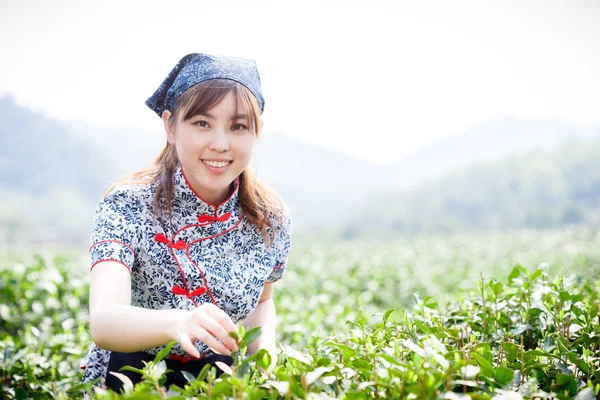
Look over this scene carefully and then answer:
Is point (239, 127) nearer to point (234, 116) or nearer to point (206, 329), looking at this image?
point (234, 116)

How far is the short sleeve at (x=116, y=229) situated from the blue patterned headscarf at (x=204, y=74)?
0.35 m

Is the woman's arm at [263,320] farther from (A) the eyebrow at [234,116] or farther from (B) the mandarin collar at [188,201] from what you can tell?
(A) the eyebrow at [234,116]

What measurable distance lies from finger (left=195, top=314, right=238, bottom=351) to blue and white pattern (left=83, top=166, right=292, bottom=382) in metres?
0.55

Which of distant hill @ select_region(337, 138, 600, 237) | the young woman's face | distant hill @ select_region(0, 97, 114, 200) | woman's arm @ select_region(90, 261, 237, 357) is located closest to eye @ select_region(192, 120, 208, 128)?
the young woman's face

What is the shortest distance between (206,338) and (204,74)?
0.85 metres

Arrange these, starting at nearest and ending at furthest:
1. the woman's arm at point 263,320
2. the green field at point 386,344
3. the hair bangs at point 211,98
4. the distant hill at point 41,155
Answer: the green field at point 386,344
the hair bangs at point 211,98
the woman's arm at point 263,320
the distant hill at point 41,155

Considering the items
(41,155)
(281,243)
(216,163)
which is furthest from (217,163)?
(41,155)

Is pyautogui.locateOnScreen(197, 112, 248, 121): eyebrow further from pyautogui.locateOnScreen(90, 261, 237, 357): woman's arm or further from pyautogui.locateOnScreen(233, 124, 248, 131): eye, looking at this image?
pyautogui.locateOnScreen(90, 261, 237, 357): woman's arm

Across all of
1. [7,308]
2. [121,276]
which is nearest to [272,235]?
[121,276]

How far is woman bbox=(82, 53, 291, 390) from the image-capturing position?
142 centimetres

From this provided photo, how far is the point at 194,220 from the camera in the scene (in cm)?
160

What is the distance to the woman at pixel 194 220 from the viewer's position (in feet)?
4.67

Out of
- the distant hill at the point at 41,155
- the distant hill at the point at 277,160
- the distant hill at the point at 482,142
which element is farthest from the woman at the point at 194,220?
the distant hill at the point at 482,142

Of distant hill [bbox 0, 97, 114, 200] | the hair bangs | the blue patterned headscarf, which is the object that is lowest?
distant hill [bbox 0, 97, 114, 200]
